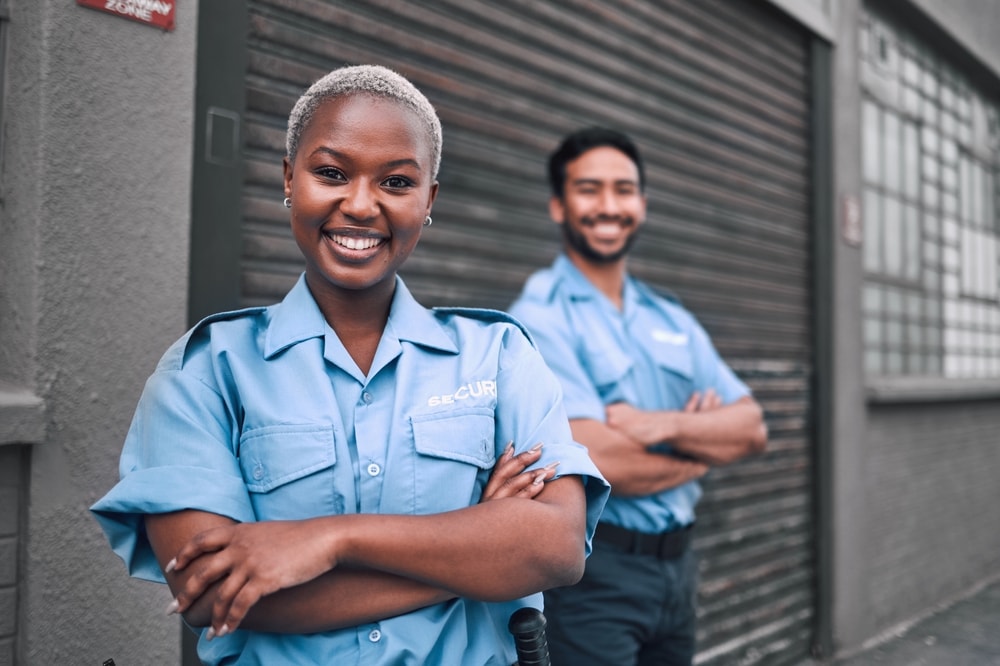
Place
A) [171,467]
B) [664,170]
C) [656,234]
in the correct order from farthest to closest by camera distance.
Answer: [664,170], [656,234], [171,467]

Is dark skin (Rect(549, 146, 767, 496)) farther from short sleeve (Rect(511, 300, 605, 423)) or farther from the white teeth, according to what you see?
the white teeth

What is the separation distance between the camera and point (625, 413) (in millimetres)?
2518

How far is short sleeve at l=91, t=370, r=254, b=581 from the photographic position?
4.49ft

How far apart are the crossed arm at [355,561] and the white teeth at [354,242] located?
0.49 m

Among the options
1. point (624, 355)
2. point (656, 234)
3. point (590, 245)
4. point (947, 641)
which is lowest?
point (947, 641)

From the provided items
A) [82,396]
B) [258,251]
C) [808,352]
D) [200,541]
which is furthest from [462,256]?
[808,352]

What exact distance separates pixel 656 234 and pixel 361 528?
3123 mm

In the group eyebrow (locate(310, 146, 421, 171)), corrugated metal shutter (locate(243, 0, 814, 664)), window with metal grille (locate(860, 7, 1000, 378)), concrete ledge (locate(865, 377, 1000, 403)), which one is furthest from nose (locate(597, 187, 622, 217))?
window with metal grille (locate(860, 7, 1000, 378))

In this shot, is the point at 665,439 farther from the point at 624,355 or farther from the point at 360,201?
the point at 360,201

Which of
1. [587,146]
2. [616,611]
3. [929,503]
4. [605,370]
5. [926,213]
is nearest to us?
[616,611]

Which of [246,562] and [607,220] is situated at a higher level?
[607,220]

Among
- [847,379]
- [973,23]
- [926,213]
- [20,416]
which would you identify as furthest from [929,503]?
[20,416]

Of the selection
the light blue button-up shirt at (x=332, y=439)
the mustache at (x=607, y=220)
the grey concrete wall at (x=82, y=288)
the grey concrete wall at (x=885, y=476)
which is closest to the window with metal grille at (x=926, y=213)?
the grey concrete wall at (x=885, y=476)

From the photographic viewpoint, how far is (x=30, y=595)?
1.99 metres
